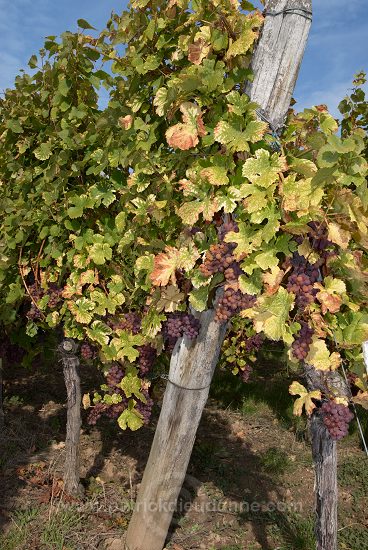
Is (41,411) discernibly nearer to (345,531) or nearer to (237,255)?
(345,531)

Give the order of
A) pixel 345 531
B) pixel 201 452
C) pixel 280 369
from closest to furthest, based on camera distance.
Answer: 1. pixel 345 531
2. pixel 201 452
3. pixel 280 369

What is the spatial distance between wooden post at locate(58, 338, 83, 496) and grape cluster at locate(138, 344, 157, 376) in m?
0.89

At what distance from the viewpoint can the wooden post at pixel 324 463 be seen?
2396 mm

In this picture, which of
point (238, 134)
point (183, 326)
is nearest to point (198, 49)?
point (238, 134)

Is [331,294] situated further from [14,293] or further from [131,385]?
[14,293]

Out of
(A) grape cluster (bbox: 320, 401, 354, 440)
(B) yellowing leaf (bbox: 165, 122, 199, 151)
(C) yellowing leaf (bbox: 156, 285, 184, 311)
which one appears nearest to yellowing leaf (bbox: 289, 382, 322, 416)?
(A) grape cluster (bbox: 320, 401, 354, 440)

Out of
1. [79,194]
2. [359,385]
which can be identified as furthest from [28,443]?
[359,385]

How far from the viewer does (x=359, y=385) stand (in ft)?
8.00

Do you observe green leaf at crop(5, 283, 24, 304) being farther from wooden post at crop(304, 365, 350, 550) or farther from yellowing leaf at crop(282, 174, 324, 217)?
yellowing leaf at crop(282, 174, 324, 217)

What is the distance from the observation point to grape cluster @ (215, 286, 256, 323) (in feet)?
7.40

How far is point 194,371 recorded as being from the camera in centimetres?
293

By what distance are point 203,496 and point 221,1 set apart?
377 cm

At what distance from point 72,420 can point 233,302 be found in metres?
2.47

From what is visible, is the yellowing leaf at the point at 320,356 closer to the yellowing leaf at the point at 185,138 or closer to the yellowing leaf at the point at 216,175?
the yellowing leaf at the point at 216,175
